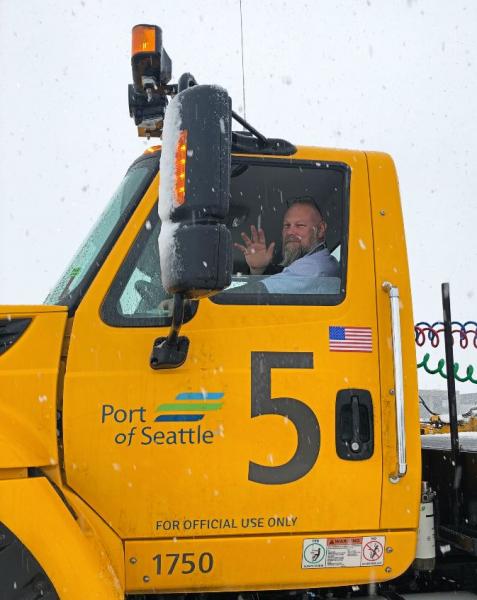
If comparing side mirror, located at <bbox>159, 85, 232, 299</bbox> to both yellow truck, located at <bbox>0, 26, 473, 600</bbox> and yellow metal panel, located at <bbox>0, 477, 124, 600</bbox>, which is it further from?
yellow metal panel, located at <bbox>0, 477, 124, 600</bbox>

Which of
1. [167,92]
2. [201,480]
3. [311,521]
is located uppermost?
[167,92]

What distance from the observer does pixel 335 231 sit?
9.78 feet

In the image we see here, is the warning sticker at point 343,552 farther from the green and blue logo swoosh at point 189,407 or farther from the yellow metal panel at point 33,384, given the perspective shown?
the yellow metal panel at point 33,384

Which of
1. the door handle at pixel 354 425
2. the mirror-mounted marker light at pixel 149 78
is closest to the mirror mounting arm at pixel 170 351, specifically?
the door handle at pixel 354 425

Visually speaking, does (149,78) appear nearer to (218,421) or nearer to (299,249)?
(299,249)

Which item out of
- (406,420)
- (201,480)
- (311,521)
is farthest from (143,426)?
(406,420)

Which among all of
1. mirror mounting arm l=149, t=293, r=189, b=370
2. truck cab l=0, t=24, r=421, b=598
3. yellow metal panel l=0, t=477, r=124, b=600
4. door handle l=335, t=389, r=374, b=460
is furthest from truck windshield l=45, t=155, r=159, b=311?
door handle l=335, t=389, r=374, b=460

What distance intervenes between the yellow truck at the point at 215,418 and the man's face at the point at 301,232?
0.26 m

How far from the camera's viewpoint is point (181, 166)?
7.23ft

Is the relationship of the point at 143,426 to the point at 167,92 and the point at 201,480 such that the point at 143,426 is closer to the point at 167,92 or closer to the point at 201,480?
the point at 201,480

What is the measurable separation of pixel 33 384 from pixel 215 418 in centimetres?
68

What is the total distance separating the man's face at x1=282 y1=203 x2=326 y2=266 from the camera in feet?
10.2

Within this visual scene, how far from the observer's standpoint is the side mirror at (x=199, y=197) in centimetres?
216

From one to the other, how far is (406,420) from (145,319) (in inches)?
43.5
